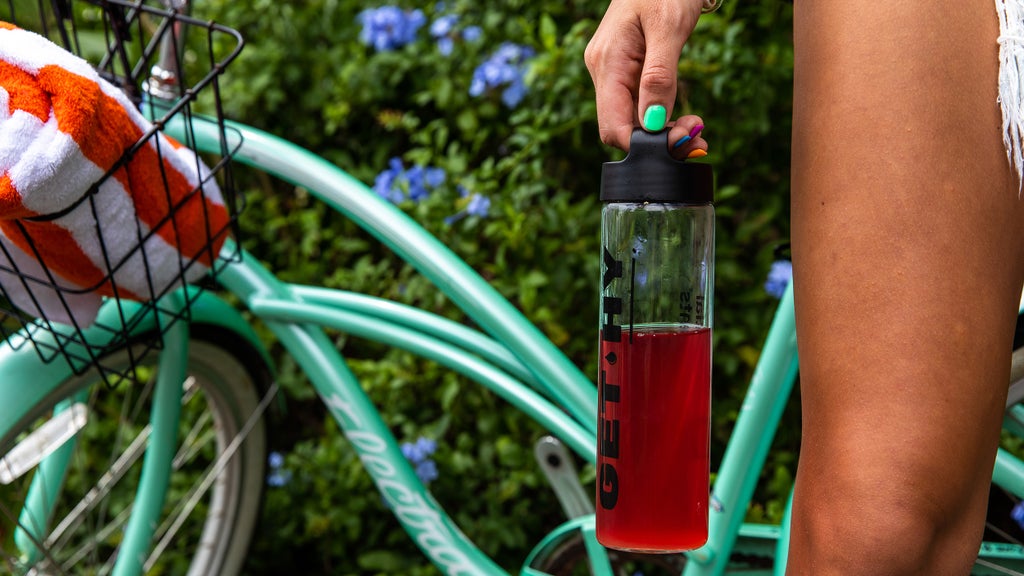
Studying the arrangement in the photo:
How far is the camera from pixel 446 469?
1.74m

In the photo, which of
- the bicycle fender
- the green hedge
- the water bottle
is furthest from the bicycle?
the green hedge

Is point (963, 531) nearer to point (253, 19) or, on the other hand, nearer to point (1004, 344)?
point (1004, 344)

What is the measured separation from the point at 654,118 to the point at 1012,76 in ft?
0.82

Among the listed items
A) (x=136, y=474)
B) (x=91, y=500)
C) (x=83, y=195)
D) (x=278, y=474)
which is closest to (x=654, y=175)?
(x=83, y=195)

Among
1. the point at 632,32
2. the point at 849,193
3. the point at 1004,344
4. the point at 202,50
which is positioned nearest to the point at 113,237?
the point at 632,32

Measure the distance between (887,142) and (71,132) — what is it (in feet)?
2.10

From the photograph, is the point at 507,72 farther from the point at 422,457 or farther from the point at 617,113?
the point at 617,113

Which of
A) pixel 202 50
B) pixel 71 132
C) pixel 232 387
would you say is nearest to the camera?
pixel 71 132

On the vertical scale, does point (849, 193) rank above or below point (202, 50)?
below

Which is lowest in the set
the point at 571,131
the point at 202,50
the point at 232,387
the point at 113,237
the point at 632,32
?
the point at 232,387

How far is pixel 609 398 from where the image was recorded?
837 mm

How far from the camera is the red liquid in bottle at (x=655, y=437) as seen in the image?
2.67 ft

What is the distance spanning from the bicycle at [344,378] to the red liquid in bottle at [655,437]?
10.1 inches

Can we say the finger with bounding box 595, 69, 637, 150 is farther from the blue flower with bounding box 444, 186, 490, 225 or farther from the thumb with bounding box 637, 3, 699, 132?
the blue flower with bounding box 444, 186, 490, 225
